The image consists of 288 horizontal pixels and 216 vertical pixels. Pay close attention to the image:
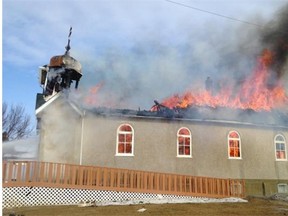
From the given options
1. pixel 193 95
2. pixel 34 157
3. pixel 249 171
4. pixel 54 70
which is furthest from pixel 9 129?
pixel 249 171

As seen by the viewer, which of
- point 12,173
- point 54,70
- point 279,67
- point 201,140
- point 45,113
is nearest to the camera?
point 12,173

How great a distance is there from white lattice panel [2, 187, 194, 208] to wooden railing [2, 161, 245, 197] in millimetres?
192

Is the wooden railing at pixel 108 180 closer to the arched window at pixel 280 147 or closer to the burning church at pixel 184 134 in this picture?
the burning church at pixel 184 134

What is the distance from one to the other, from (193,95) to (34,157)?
10.8m

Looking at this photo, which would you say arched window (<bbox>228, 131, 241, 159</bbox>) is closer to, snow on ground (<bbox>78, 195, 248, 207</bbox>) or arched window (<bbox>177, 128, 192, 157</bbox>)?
arched window (<bbox>177, 128, 192, 157</bbox>)

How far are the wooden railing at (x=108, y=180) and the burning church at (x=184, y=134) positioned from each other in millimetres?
1992

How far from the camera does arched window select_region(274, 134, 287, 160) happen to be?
17578mm

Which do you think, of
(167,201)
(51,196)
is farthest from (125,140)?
(51,196)

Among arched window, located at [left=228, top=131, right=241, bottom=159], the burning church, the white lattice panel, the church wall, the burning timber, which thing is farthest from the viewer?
arched window, located at [left=228, top=131, right=241, bottom=159]

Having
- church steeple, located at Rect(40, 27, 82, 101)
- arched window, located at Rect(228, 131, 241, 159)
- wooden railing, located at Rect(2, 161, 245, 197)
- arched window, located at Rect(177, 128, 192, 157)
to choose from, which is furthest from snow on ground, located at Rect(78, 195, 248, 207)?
church steeple, located at Rect(40, 27, 82, 101)

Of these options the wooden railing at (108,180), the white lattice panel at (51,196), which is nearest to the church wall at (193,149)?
the wooden railing at (108,180)

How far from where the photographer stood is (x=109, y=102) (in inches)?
667

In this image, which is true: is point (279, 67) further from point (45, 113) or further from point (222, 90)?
point (45, 113)

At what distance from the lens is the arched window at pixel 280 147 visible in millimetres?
17578
